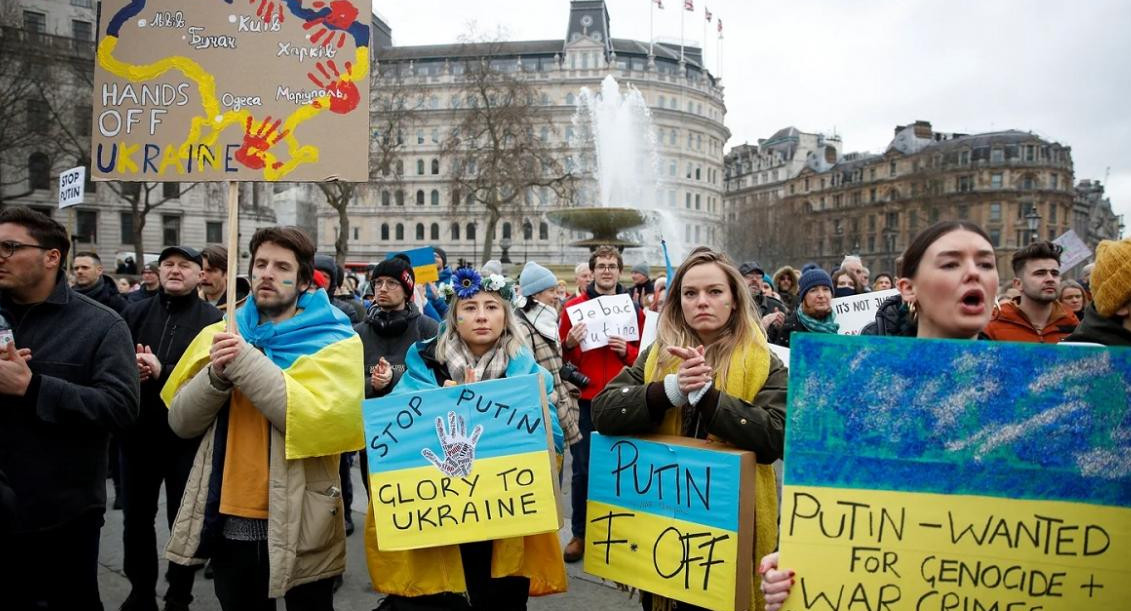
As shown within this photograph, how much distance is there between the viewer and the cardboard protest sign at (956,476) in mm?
1843

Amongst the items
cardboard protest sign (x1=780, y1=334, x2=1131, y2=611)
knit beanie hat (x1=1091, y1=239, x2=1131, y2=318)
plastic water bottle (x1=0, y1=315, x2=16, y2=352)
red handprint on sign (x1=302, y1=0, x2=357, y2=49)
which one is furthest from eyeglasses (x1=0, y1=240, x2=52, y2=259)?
knit beanie hat (x1=1091, y1=239, x2=1131, y2=318)

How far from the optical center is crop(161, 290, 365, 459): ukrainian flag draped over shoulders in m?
3.04

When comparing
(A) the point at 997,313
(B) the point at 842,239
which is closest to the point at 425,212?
(B) the point at 842,239

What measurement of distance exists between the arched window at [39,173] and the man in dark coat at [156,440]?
46.1 meters

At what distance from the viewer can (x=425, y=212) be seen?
3258 inches

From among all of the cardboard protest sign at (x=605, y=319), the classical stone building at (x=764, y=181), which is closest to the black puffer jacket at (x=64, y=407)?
the cardboard protest sign at (x=605, y=319)

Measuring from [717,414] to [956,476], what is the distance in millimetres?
767

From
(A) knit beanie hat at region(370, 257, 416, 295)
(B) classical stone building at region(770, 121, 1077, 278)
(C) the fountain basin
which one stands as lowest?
(A) knit beanie hat at region(370, 257, 416, 295)

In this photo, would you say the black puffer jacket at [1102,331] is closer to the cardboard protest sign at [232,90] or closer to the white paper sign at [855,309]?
the cardboard protest sign at [232,90]

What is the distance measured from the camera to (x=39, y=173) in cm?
4350

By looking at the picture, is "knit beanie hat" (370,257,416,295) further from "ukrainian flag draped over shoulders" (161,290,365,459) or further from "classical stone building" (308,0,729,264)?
"classical stone building" (308,0,729,264)

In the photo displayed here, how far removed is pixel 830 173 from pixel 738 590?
99.0 metres

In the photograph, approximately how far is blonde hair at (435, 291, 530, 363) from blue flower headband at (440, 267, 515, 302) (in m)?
0.03

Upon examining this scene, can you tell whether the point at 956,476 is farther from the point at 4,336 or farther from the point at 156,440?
the point at 156,440
